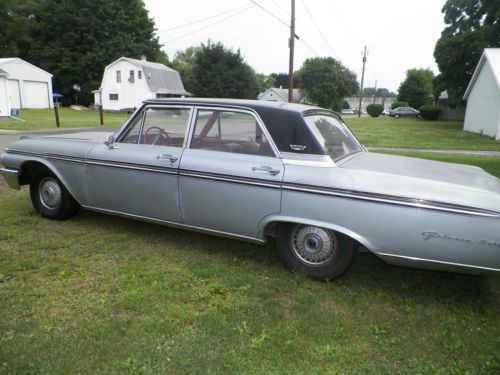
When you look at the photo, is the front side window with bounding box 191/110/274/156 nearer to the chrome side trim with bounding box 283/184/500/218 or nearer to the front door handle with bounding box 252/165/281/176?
the front door handle with bounding box 252/165/281/176

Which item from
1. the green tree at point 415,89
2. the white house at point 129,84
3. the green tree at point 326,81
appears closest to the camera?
the white house at point 129,84

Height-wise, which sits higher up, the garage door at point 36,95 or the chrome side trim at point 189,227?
the garage door at point 36,95

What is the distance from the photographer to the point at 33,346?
8.57 feet

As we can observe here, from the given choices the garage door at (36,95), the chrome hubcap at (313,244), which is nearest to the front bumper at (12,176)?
the chrome hubcap at (313,244)

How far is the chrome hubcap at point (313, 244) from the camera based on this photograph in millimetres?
3461

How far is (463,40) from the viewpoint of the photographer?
2761cm

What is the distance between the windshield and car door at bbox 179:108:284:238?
429 mm

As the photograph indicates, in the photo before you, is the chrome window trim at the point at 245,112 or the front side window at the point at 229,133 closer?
the chrome window trim at the point at 245,112

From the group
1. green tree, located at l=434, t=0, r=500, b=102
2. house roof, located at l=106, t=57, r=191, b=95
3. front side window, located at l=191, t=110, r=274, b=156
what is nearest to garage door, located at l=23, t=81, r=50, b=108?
house roof, located at l=106, t=57, r=191, b=95

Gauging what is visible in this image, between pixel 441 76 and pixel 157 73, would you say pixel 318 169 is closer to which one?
pixel 441 76

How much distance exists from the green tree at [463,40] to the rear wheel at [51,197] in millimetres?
29505

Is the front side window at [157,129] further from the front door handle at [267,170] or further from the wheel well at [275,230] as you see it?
the wheel well at [275,230]

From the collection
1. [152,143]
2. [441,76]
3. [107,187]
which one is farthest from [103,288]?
[441,76]

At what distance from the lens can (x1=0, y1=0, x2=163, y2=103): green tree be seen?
169ft
